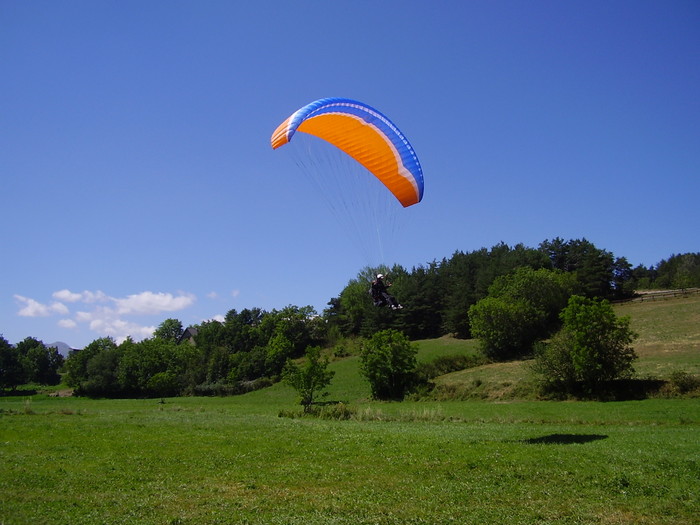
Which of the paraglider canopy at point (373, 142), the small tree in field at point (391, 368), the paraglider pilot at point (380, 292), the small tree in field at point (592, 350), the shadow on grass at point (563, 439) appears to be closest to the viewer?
the shadow on grass at point (563, 439)

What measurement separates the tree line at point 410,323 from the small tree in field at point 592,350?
761 inches

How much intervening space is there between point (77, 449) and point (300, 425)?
385 inches

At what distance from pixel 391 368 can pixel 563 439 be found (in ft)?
102

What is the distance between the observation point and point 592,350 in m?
35.7

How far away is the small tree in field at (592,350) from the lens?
35.6 meters

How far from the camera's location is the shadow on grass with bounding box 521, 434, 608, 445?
54.8ft

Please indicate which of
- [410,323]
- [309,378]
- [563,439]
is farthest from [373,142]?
[410,323]

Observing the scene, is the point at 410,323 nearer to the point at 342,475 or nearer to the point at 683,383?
the point at 683,383

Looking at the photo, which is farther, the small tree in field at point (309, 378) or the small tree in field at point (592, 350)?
the small tree in field at point (309, 378)

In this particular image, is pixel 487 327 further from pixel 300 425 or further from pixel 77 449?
pixel 77 449

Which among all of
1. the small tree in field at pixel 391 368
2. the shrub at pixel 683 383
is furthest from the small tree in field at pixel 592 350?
the small tree in field at pixel 391 368

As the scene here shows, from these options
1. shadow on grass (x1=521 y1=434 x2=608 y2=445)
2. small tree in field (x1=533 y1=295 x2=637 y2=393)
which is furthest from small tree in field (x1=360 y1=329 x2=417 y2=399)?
shadow on grass (x1=521 y1=434 x2=608 y2=445)

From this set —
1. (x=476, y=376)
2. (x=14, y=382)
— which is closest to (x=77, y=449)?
(x=476, y=376)

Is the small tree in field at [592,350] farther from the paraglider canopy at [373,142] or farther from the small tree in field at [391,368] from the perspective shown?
the paraglider canopy at [373,142]
